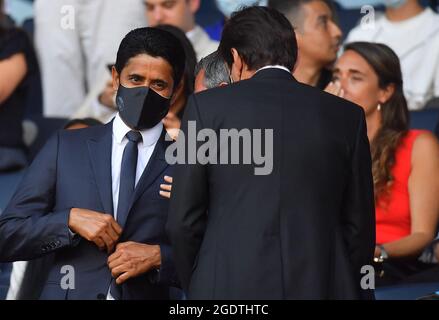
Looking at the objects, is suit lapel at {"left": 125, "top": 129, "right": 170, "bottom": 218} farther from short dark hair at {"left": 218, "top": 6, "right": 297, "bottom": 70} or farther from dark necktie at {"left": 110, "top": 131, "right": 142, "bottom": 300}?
short dark hair at {"left": 218, "top": 6, "right": 297, "bottom": 70}

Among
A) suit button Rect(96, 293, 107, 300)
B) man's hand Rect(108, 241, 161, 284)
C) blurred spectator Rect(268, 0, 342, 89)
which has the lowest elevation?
suit button Rect(96, 293, 107, 300)

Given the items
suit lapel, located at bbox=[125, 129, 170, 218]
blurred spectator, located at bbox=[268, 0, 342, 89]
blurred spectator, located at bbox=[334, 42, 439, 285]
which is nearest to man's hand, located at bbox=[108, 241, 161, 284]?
suit lapel, located at bbox=[125, 129, 170, 218]

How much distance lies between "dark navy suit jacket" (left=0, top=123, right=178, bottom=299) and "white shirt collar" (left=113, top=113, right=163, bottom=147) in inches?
2.2

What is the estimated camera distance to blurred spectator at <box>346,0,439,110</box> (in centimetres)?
618

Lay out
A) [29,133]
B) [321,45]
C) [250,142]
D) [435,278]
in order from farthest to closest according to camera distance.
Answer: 1. [29,133]
2. [321,45]
3. [435,278]
4. [250,142]

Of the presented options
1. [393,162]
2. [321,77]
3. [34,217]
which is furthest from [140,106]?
[321,77]

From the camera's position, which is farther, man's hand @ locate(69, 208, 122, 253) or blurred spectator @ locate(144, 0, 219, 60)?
blurred spectator @ locate(144, 0, 219, 60)

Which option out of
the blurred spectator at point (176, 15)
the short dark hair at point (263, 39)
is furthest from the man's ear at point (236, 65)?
the blurred spectator at point (176, 15)

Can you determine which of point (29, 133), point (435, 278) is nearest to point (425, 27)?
point (435, 278)

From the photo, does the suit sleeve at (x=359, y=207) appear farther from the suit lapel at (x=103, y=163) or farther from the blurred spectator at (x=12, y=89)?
the blurred spectator at (x=12, y=89)

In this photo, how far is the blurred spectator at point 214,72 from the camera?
143 inches
